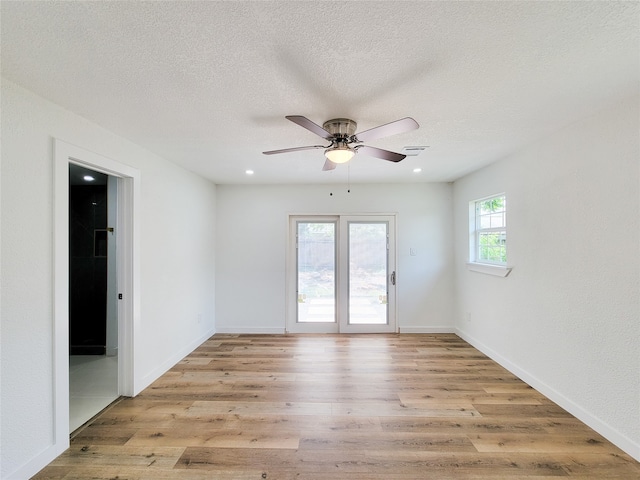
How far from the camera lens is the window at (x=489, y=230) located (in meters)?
3.47

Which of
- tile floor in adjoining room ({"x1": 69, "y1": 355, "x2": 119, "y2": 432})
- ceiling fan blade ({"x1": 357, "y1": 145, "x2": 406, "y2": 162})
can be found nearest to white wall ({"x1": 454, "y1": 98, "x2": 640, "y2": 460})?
ceiling fan blade ({"x1": 357, "y1": 145, "x2": 406, "y2": 162})

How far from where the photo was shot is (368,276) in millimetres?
4602

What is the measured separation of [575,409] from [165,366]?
3.91 meters

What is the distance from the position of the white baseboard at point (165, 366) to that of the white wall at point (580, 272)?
384 cm

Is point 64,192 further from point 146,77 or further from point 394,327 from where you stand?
point 394,327

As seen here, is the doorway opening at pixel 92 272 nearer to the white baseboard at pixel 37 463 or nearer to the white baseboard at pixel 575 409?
the white baseboard at pixel 37 463

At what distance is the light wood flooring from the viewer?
5.93ft

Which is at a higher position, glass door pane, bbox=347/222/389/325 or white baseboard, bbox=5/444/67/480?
glass door pane, bbox=347/222/389/325

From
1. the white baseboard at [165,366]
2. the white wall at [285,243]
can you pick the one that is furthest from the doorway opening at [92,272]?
the white wall at [285,243]

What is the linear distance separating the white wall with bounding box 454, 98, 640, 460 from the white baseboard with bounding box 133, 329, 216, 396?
3.84 metres

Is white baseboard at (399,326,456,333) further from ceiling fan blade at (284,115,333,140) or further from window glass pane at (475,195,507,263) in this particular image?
ceiling fan blade at (284,115,333,140)

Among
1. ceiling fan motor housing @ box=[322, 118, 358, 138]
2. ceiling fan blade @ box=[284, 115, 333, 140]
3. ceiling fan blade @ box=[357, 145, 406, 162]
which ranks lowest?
ceiling fan blade @ box=[357, 145, 406, 162]

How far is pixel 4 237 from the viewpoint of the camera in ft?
5.30

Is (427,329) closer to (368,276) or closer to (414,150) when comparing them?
(368,276)
